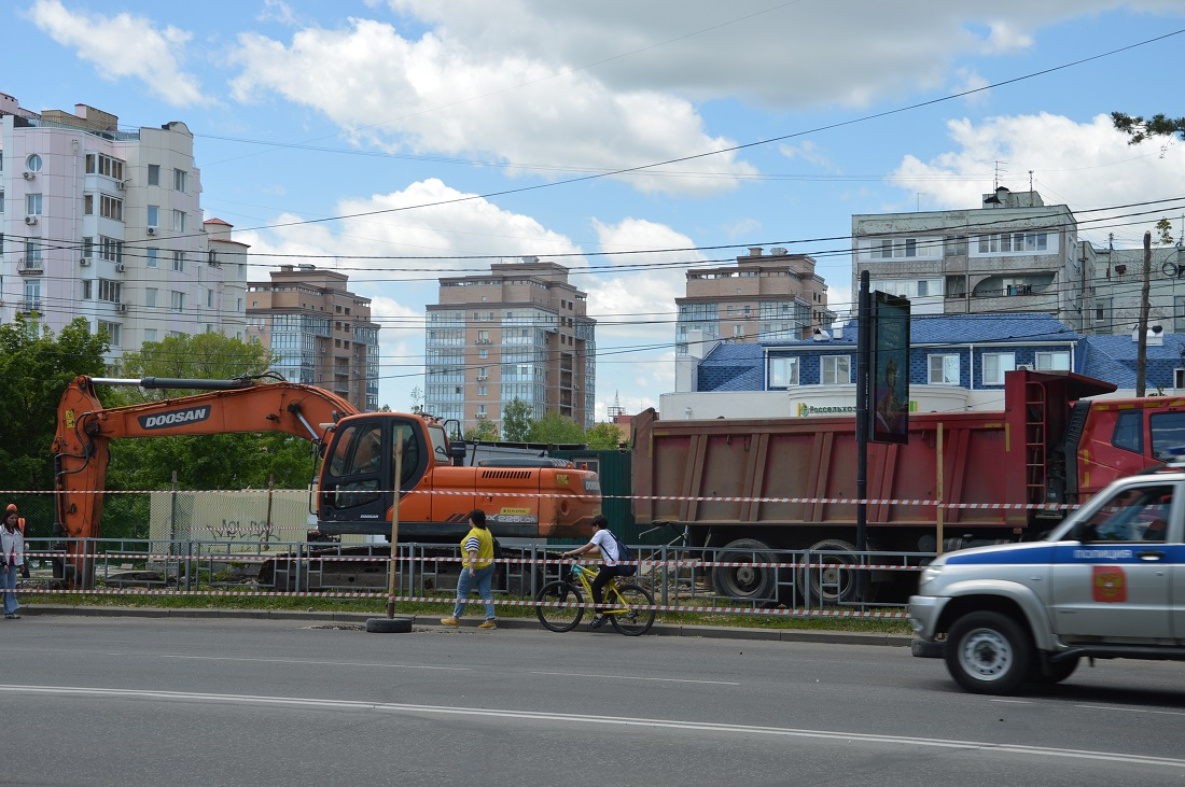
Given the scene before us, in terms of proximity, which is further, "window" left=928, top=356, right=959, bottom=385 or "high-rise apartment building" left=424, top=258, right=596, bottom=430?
"high-rise apartment building" left=424, top=258, right=596, bottom=430

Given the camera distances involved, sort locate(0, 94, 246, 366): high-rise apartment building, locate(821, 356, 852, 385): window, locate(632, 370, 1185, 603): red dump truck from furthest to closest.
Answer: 1. locate(0, 94, 246, 366): high-rise apartment building
2. locate(821, 356, 852, 385): window
3. locate(632, 370, 1185, 603): red dump truck

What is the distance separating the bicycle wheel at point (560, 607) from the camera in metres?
18.1

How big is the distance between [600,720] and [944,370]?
49.7m

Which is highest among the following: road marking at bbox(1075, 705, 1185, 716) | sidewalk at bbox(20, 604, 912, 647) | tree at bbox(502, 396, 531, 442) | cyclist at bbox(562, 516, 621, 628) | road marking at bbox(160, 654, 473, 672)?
tree at bbox(502, 396, 531, 442)

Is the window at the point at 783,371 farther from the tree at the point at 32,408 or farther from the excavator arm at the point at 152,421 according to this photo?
the excavator arm at the point at 152,421

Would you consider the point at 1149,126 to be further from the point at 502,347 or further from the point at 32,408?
the point at 502,347

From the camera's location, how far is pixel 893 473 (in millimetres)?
20625

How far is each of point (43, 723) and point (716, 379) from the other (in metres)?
58.1

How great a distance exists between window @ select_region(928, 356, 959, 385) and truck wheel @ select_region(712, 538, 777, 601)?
37.8 m

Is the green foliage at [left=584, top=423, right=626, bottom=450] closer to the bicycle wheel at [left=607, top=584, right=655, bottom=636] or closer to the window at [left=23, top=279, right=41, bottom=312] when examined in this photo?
the window at [left=23, top=279, right=41, bottom=312]

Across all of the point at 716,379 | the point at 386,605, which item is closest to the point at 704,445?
the point at 386,605

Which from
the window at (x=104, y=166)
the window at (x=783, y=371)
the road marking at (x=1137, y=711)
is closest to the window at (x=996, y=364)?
the window at (x=783, y=371)

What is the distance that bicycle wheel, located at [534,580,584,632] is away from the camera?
18078 mm

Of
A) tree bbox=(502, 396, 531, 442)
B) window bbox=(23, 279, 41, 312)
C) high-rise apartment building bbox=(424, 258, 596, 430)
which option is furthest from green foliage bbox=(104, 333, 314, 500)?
high-rise apartment building bbox=(424, 258, 596, 430)
